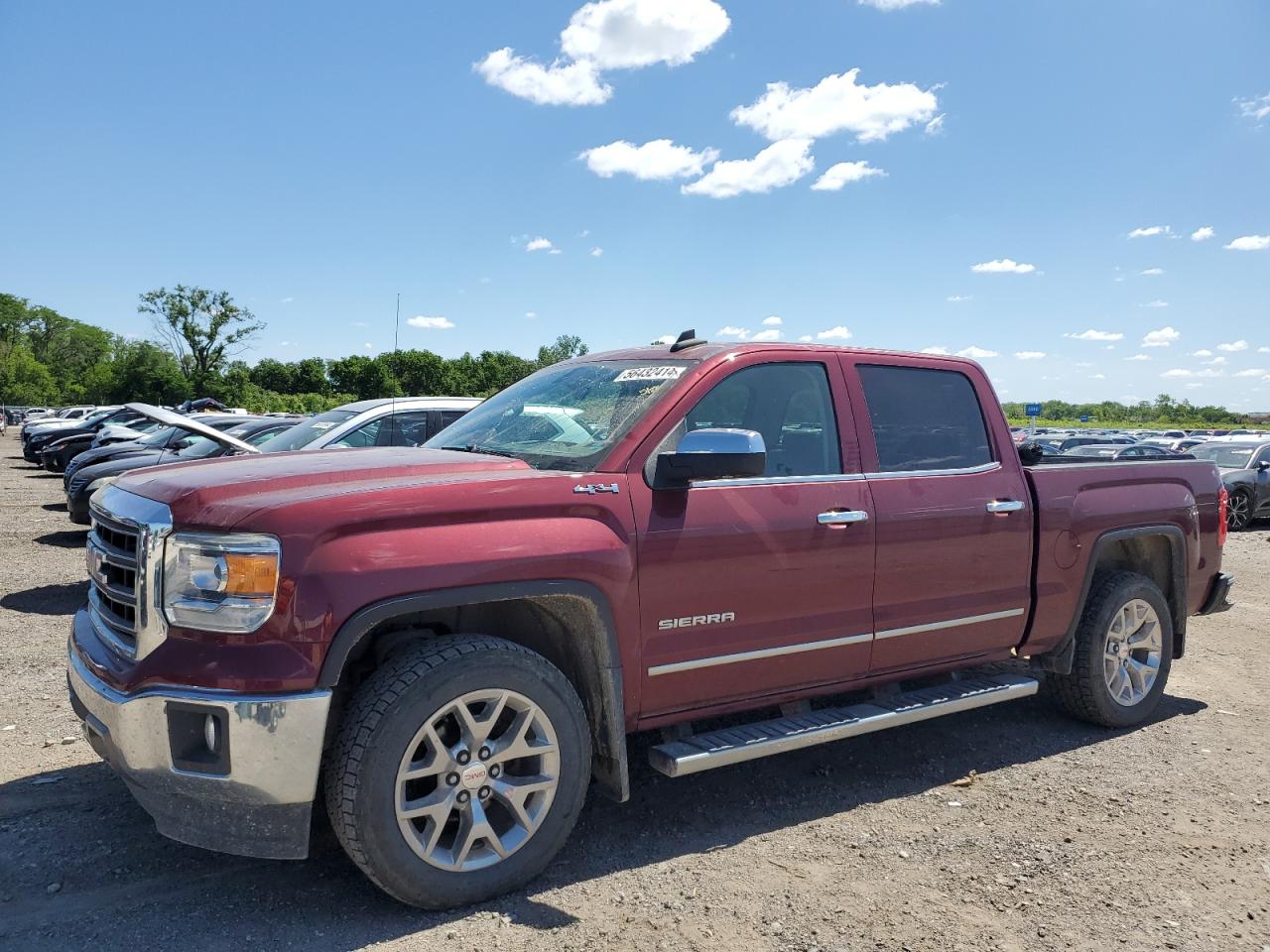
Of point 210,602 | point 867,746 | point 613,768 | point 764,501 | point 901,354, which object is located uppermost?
point 901,354

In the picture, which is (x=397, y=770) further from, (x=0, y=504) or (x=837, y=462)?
(x=0, y=504)

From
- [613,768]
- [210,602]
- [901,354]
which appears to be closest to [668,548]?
[613,768]

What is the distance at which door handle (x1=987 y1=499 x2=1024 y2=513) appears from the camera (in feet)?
14.3

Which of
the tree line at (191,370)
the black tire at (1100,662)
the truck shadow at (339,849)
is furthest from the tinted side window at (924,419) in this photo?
the tree line at (191,370)

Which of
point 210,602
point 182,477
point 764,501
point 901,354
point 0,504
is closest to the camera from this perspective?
point 210,602

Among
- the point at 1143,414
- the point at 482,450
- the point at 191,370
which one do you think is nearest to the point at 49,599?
the point at 482,450

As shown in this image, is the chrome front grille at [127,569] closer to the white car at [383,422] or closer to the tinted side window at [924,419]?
the tinted side window at [924,419]

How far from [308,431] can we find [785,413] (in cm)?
550

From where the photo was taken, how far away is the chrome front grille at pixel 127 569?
283 centimetres

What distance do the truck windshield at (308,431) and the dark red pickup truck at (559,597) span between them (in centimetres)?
406

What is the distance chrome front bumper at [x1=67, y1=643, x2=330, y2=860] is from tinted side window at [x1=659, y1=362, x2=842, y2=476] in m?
1.88

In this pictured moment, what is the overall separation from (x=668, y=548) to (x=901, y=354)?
6.07ft

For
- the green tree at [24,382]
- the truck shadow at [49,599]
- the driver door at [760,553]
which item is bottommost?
the truck shadow at [49,599]

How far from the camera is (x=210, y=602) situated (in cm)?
276
